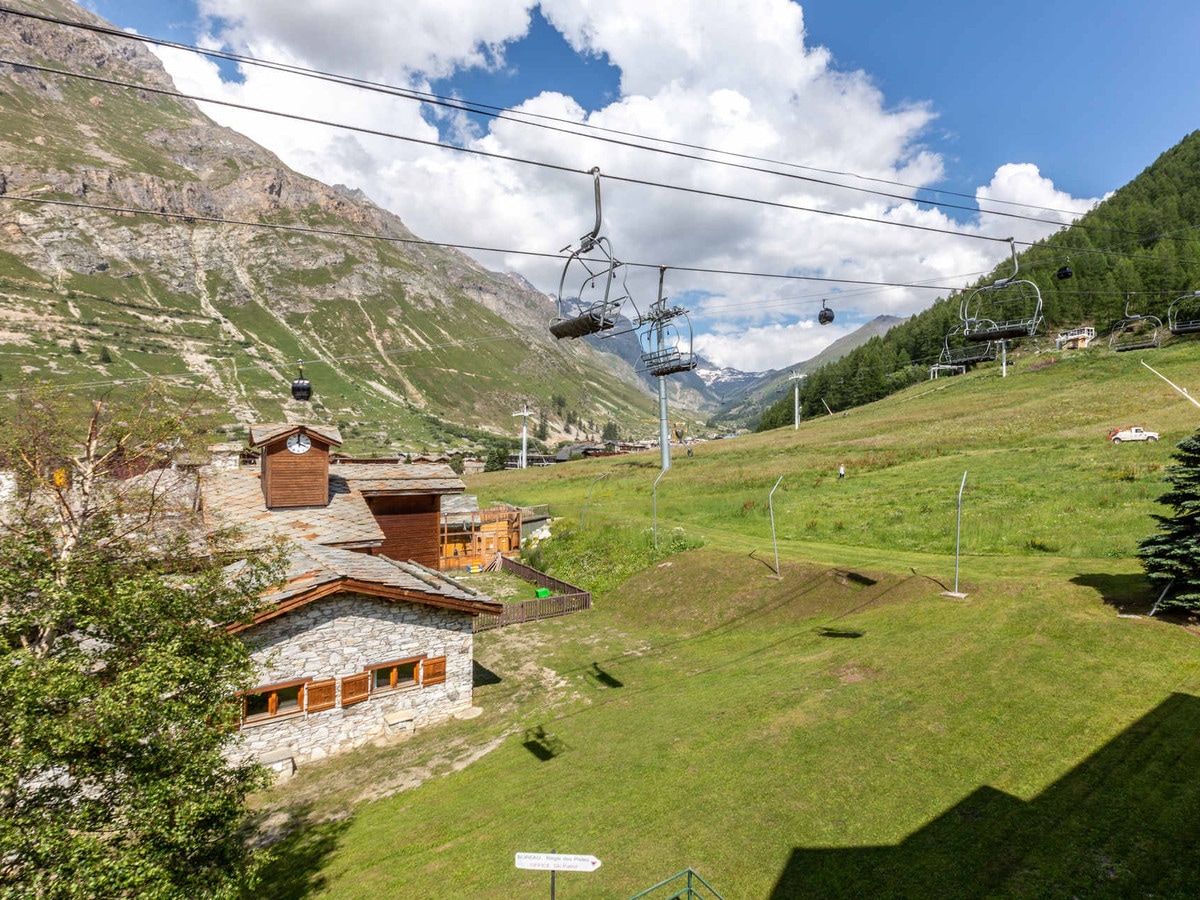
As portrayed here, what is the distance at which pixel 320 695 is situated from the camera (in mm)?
18141

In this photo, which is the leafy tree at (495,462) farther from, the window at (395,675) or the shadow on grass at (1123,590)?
the shadow on grass at (1123,590)

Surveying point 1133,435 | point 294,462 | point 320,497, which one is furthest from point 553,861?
point 1133,435

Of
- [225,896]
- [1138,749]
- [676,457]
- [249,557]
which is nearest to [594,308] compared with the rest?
[249,557]

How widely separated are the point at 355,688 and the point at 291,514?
13.4 m

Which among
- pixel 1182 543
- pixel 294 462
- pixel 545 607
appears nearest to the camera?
pixel 1182 543

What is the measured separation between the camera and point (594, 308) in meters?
15.1

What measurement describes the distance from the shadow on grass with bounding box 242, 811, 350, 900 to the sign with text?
663 centimetres

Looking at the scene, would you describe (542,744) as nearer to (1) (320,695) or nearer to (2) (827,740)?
(1) (320,695)

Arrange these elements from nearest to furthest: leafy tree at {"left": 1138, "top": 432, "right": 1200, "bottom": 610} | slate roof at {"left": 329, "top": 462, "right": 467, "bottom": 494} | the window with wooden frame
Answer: leafy tree at {"left": 1138, "top": 432, "right": 1200, "bottom": 610}, the window with wooden frame, slate roof at {"left": 329, "top": 462, "right": 467, "bottom": 494}

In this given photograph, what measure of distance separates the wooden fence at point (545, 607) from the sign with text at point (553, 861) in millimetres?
19561

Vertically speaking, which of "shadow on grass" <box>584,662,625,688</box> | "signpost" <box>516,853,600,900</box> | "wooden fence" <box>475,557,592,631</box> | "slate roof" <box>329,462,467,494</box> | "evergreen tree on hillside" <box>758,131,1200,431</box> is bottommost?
"shadow on grass" <box>584,662,625,688</box>

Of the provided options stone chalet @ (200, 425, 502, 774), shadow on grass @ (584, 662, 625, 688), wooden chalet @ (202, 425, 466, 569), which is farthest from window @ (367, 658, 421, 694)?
wooden chalet @ (202, 425, 466, 569)

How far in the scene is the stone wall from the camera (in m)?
17.6

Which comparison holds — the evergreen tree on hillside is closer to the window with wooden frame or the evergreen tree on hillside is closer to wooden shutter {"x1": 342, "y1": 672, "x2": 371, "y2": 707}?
wooden shutter {"x1": 342, "y1": 672, "x2": 371, "y2": 707}
